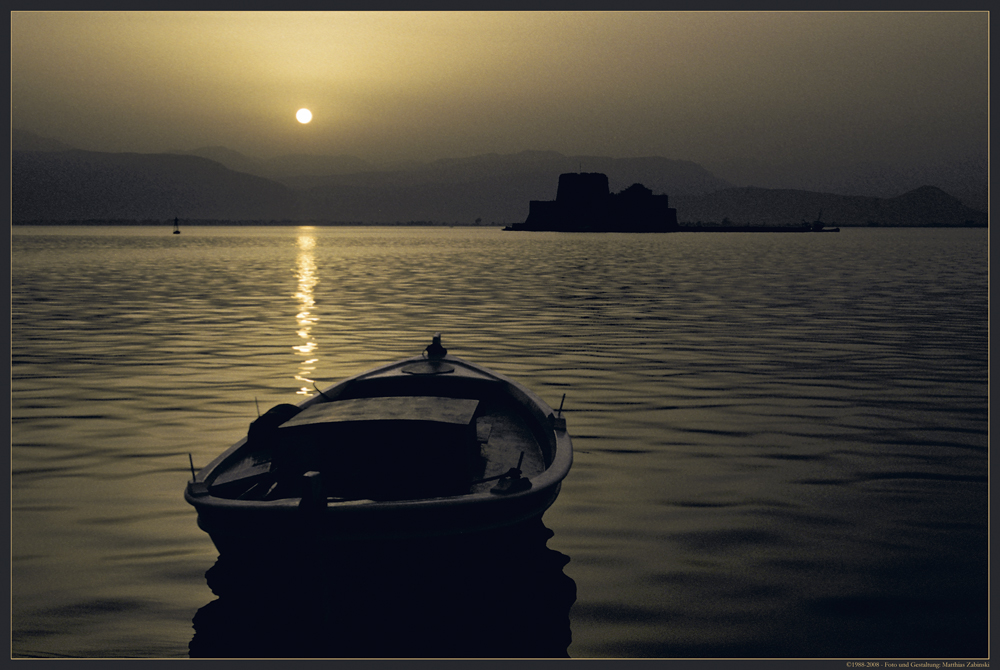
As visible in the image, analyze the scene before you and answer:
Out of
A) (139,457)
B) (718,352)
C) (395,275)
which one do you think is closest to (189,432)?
(139,457)

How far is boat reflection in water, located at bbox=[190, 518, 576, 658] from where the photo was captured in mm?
7184

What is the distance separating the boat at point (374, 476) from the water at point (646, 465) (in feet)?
2.33

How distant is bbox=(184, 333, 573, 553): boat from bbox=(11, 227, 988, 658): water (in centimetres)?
71

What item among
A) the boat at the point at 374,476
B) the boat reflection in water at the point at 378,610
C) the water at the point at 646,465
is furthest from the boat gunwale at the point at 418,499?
the water at the point at 646,465

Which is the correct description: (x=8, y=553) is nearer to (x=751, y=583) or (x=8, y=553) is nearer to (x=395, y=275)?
(x=751, y=583)

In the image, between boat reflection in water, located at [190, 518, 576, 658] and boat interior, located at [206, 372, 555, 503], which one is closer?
boat reflection in water, located at [190, 518, 576, 658]

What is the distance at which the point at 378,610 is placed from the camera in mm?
7430

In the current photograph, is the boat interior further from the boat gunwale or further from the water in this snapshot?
the water

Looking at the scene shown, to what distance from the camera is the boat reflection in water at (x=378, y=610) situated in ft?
23.6

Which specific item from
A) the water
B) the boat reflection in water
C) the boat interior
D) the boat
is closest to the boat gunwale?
the boat

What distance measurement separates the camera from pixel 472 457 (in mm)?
9078

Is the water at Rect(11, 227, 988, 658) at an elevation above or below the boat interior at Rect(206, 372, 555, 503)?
below

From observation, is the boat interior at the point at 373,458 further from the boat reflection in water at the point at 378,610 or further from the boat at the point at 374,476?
the boat reflection in water at the point at 378,610
